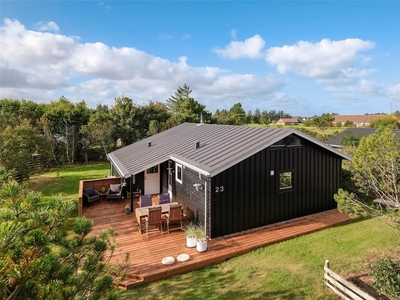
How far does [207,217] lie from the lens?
8602 millimetres

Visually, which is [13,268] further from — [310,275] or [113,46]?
[113,46]

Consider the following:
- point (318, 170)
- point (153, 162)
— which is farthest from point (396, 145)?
point (153, 162)

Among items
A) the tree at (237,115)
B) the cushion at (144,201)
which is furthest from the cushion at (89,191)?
the tree at (237,115)

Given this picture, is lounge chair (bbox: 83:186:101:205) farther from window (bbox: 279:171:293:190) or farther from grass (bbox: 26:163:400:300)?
window (bbox: 279:171:293:190)

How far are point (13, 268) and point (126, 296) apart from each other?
4.92m

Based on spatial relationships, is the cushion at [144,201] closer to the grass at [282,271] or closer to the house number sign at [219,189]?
the house number sign at [219,189]

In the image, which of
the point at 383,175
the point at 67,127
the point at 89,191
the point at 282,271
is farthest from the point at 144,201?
the point at 67,127

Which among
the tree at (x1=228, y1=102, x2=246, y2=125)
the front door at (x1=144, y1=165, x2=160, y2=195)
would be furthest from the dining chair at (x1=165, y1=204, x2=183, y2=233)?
the tree at (x1=228, y1=102, x2=246, y2=125)

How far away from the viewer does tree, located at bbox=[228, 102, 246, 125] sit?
50338mm

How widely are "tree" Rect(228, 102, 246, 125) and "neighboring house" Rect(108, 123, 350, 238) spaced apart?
126 ft

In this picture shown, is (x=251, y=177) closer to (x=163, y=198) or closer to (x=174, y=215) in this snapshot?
(x=174, y=215)

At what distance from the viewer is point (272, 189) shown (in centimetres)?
963

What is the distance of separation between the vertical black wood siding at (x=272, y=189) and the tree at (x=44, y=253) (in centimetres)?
577

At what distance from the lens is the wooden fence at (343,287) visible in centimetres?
523
